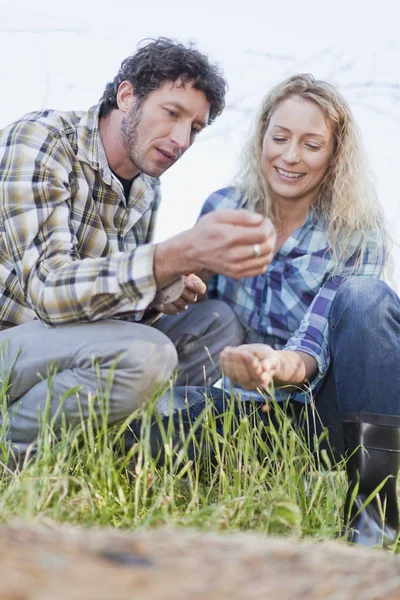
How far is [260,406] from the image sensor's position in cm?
256

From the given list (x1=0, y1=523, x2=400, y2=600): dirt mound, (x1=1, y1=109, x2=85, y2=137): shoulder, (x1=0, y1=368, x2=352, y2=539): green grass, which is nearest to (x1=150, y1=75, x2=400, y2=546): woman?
(x1=0, y1=368, x2=352, y2=539): green grass

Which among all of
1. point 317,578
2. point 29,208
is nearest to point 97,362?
point 29,208

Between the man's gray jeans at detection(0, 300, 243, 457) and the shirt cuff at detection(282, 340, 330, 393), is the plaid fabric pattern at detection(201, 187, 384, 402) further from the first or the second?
the man's gray jeans at detection(0, 300, 243, 457)

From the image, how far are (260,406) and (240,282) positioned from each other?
18.3 inches

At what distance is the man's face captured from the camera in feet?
8.52

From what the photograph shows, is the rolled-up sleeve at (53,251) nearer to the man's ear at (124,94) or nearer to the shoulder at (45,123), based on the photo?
the shoulder at (45,123)

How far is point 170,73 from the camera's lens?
272 centimetres

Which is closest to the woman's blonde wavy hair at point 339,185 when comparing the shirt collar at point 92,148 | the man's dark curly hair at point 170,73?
the man's dark curly hair at point 170,73

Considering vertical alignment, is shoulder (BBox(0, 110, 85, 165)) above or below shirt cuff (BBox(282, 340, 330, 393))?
above

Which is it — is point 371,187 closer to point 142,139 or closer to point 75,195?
point 142,139

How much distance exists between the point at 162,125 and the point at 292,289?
2.40ft

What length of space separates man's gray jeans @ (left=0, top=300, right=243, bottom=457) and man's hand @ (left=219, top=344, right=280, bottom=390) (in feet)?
0.47

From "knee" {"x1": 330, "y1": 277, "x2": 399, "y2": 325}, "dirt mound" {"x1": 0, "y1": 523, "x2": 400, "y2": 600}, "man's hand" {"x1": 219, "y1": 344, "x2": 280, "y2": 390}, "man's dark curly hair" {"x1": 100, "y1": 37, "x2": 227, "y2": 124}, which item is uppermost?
"man's dark curly hair" {"x1": 100, "y1": 37, "x2": 227, "y2": 124}

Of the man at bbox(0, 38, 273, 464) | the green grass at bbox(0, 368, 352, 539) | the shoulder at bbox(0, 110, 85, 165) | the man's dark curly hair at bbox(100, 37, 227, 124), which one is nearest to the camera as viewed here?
the green grass at bbox(0, 368, 352, 539)
